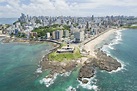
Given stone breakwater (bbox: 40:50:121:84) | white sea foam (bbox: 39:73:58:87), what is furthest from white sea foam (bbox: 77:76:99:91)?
white sea foam (bbox: 39:73:58:87)

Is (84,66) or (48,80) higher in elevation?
(84,66)

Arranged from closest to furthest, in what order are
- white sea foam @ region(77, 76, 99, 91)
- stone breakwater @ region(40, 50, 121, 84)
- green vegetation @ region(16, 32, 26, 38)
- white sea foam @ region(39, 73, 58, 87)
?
1. white sea foam @ region(77, 76, 99, 91)
2. white sea foam @ region(39, 73, 58, 87)
3. stone breakwater @ region(40, 50, 121, 84)
4. green vegetation @ region(16, 32, 26, 38)

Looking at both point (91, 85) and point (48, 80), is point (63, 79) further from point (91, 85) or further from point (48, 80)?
point (91, 85)

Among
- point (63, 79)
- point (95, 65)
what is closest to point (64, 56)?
point (95, 65)

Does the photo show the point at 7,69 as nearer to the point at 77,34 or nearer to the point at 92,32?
the point at 77,34

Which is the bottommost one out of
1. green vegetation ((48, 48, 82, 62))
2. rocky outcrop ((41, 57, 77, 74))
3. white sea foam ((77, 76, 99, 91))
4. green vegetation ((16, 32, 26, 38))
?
white sea foam ((77, 76, 99, 91))

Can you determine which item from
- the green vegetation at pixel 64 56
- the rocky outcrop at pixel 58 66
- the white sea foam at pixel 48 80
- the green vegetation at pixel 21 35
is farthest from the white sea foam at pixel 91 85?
the green vegetation at pixel 21 35

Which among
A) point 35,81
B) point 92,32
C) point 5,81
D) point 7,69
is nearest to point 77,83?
point 35,81

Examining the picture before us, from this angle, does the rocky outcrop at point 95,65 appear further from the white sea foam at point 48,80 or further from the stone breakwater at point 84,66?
the white sea foam at point 48,80

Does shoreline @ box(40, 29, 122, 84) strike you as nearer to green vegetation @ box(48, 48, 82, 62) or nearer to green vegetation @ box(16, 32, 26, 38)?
green vegetation @ box(48, 48, 82, 62)

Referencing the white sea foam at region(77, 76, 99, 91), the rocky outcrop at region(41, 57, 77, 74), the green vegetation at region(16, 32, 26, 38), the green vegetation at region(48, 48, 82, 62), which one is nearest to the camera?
the white sea foam at region(77, 76, 99, 91)
